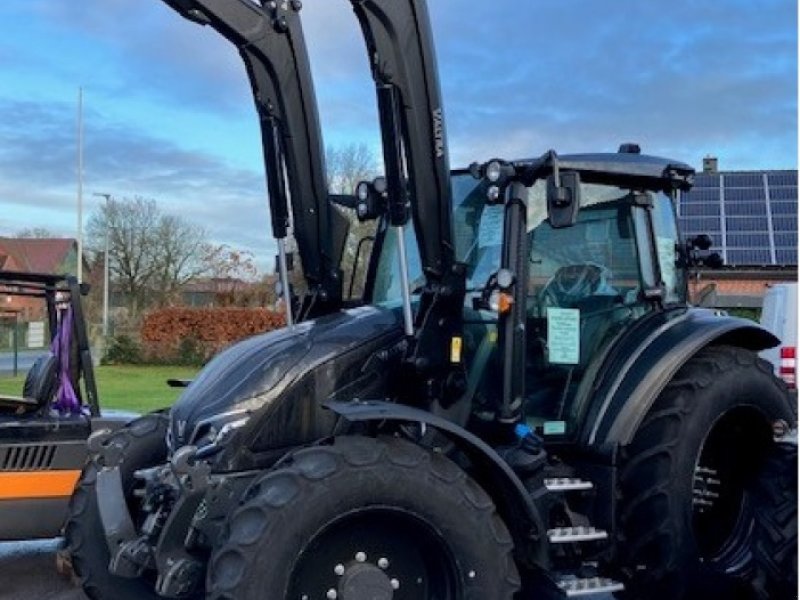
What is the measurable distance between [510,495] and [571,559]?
71 cm

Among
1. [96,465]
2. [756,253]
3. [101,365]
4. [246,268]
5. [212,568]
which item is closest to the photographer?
[212,568]

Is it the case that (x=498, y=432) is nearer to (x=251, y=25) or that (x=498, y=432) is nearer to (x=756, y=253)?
(x=251, y=25)

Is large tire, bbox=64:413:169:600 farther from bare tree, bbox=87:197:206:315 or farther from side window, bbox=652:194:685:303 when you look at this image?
bare tree, bbox=87:197:206:315

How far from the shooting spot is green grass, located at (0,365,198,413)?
60.6 ft

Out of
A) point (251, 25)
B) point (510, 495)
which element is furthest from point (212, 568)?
point (251, 25)

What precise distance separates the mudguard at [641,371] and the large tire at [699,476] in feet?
0.45

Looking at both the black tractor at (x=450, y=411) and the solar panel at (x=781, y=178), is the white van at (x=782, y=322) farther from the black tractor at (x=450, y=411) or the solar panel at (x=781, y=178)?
the solar panel at (x=781, y=178)

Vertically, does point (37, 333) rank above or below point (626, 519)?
above

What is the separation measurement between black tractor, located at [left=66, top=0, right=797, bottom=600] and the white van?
604cm

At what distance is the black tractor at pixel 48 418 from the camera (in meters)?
6.71

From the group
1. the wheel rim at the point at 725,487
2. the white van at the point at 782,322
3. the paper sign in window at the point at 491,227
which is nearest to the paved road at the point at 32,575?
the wheel rim at the point at 725,487

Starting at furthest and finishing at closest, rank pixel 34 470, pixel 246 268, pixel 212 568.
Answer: pixel 246 268 < pixel 34 470 < pixel 212 568

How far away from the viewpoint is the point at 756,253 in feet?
61.3

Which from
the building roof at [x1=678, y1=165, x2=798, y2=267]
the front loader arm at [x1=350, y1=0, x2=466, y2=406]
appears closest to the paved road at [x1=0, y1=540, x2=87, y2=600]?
the front loader arm at [x1=350, y1=0, x2=466, y2=406]
